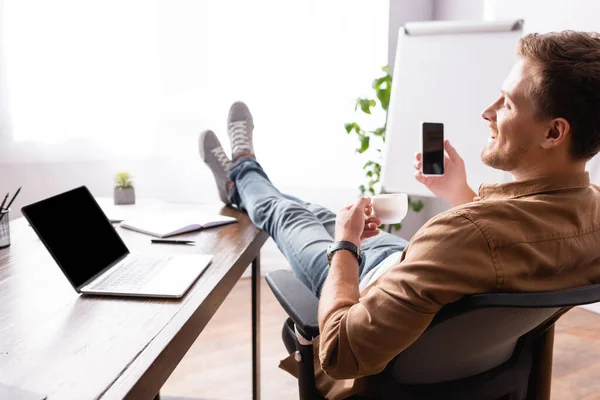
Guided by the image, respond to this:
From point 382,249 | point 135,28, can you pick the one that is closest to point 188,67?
point 135,28

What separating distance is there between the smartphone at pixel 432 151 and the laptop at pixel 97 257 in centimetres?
63

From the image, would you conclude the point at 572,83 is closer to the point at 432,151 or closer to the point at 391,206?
the point at 391,206

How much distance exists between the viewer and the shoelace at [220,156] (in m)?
2.17

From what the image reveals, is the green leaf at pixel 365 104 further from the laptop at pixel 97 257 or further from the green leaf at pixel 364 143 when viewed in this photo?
the laptop at pixel 97 257

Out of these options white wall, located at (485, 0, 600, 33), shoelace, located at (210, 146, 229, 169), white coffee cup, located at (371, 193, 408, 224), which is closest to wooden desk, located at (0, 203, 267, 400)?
white coffee cup, located at (371, 193, 408, 224)

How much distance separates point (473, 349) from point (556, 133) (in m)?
0.37

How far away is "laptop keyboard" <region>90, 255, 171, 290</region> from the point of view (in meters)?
1.16

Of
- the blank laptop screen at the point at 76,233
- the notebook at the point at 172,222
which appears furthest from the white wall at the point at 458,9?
the blank laptop screen at the point at 76,233

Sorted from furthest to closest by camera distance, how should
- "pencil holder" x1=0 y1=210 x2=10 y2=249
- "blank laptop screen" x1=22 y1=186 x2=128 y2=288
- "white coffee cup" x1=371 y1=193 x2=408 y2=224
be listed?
"pencil holder" x1=0 y1=210 x2=10 y2=249 → "white coffee cup" x1=371 y1=193 x2=408 y2=224 → "blank laptop screen" x1=22 y1=186 x2=128 y2=288

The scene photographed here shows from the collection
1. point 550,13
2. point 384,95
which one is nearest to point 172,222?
point 384,95

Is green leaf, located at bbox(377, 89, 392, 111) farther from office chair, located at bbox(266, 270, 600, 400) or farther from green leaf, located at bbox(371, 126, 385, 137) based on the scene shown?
office chair, located at bbox(266, 270, 600, 400)

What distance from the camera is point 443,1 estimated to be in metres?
3.43

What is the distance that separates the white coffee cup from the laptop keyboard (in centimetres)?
47

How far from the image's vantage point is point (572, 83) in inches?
36.9
